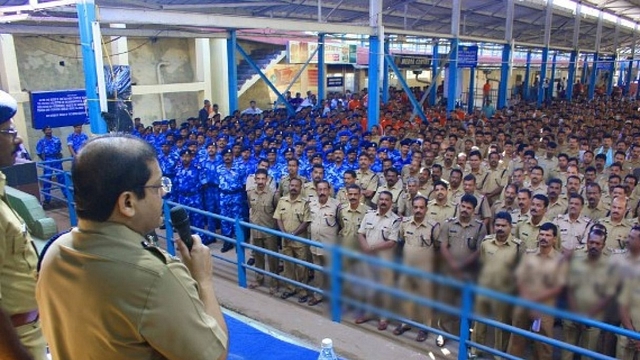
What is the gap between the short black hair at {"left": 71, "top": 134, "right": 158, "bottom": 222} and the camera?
4.22ft

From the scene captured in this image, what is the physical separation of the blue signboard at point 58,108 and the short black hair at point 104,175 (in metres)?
9.86

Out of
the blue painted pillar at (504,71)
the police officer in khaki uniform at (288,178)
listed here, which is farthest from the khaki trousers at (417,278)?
the blue painted pillar at (504,71)

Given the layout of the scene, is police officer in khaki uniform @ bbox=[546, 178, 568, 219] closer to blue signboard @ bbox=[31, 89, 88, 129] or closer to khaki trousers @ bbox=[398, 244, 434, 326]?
khaki trousers @ bbox=[398, 244, 434, 326]

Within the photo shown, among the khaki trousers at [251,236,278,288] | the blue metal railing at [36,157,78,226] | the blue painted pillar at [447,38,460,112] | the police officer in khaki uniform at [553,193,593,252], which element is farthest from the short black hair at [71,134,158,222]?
the blue painted pillar at [447,38,460,112]

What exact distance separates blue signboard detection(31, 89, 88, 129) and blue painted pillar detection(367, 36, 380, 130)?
561cm

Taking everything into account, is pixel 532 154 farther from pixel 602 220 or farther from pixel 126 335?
pixel 126 335

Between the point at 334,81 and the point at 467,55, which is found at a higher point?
the point at 467,55

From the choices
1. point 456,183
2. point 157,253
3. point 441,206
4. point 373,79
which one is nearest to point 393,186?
point 456,183

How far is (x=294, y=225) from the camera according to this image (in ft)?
17.6

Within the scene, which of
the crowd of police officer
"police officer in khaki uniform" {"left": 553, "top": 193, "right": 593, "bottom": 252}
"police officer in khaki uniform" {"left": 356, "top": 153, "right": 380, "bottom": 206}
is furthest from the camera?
"police officer in khaki uniform" {"left": 356, "top": 153, "right": 380, "bottom": 206}

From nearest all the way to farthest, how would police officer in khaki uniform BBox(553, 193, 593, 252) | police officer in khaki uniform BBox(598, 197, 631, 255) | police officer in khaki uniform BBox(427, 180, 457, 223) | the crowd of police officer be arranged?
the crowd of police officer → police officer in khaki uniform BBox(598, 197, 631, 255) → police officer in khaki uniform BBox(553, 193, 593, 252) → police officer in khaki uniform BBox(427, 180, 457, 223)

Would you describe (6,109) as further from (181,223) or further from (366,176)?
(366,176)

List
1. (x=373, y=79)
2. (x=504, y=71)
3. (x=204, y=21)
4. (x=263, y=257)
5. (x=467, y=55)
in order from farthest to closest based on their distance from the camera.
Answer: (x=504, y=71), (x=467, y=55), (x=373, y=79), (x=204, y=21), (x=263, y=257)

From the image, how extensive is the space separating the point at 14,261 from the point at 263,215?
3.83 m
